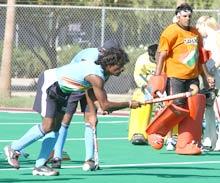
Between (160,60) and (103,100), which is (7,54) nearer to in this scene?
(160,60)

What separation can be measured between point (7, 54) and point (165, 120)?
46.3ft

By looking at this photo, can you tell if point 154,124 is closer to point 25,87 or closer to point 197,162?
point 197,162

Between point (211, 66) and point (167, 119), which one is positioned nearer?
point (167, 119)

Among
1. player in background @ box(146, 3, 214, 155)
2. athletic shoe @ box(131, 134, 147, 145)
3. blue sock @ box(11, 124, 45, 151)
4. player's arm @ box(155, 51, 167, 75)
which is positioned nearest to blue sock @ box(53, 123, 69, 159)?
blue sock @ box(11, 124, 45, 151)

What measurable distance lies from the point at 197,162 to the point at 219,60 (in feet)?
8.13

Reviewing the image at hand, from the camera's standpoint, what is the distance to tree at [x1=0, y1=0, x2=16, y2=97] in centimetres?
2778

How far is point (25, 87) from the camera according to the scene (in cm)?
2903

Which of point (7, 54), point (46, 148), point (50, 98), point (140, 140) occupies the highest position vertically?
point (50, 98)

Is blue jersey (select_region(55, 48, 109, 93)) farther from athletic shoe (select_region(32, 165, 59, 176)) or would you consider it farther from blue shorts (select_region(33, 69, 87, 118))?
athletic shoe (select_region(32, 165, 59, 176))

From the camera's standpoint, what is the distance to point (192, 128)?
48.4ft

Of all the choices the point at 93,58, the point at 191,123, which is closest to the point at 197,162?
the point at 191,123

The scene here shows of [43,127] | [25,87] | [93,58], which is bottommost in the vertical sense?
[25,87]

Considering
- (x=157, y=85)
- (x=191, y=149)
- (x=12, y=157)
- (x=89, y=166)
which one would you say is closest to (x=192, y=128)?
(x=191, y=149)

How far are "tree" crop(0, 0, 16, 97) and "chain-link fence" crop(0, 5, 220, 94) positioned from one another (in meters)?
0.81
